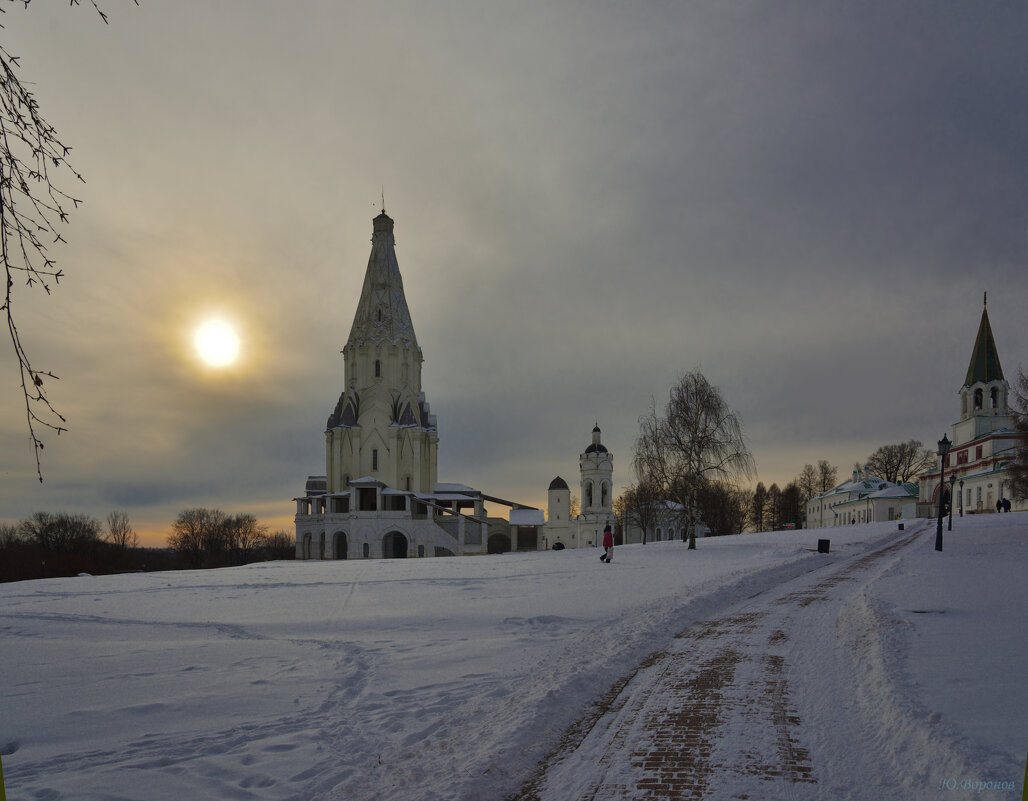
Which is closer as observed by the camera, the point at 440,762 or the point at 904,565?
the point at 440,762

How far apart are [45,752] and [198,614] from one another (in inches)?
302

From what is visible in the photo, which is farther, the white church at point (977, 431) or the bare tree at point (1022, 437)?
the white church at point (977, 431)

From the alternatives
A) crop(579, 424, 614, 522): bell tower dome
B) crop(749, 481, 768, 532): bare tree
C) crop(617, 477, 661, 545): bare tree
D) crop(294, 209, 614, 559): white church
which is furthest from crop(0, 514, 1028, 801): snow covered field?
crop(749, 481, 768, 532): bare tree

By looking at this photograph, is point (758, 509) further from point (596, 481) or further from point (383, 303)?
point (383, 303)

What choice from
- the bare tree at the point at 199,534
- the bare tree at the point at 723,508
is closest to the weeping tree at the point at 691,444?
the bare tree at the point at 723,508

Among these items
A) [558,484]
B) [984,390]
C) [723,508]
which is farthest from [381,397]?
[984,390]

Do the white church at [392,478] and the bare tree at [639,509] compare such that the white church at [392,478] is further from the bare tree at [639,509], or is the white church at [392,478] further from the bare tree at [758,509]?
the bare tree at [758,509]

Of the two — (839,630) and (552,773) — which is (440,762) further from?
(839,630)

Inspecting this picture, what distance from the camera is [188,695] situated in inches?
282

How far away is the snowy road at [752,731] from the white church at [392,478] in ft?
169

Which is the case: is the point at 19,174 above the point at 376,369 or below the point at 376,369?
below

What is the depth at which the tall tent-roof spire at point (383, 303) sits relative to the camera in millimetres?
68000

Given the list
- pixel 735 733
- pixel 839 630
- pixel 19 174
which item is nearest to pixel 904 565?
pixel 839 630

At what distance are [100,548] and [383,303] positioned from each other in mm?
36826
